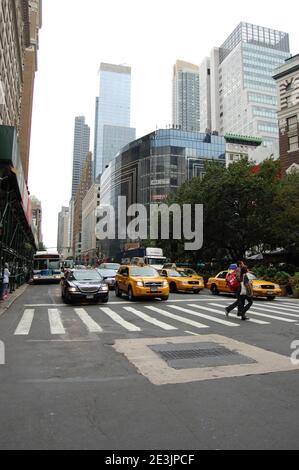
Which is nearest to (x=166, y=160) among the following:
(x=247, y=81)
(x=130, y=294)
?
(x=247, y=81)

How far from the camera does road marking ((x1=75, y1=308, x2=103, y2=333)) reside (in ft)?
33.4

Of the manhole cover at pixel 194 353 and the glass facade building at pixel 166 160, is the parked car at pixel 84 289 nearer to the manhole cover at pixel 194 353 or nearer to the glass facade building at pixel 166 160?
the manhole cover at pixel 194 353

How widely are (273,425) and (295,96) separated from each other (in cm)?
4392

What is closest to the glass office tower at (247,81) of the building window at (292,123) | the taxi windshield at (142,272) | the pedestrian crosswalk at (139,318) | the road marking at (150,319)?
the building window at (292,123)

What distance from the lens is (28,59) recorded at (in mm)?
82312

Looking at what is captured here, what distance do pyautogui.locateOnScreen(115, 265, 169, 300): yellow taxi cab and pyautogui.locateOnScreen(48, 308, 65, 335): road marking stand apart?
408cm

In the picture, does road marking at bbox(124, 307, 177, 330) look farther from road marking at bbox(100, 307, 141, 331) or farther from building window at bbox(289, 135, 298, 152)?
building window at bbox(289, 135, 298, 152)

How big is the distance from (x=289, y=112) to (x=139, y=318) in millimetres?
36971

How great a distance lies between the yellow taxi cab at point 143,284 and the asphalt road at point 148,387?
6.39 meters

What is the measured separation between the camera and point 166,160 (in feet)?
310

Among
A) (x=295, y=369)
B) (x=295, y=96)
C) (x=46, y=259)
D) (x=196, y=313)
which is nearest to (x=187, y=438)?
(x=295, y=369)

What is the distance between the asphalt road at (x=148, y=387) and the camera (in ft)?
12.4

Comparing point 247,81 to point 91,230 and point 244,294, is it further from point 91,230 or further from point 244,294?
point 244,294
